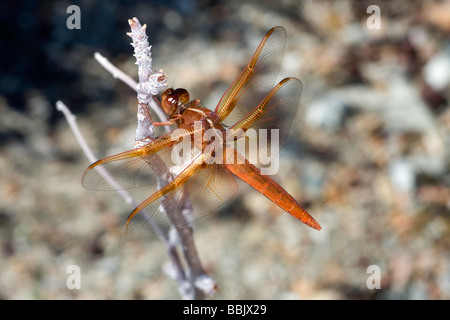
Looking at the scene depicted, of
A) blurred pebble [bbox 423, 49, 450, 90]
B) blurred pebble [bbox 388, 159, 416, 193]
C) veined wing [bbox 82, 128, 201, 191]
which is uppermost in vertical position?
blurred pebble [bbox 423, 49, 450, 90]

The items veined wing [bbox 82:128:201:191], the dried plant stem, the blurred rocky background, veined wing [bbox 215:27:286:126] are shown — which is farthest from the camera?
the blurred rocky background

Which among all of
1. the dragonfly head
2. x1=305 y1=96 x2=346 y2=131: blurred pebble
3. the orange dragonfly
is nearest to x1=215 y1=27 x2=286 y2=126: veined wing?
the orange dragonfly

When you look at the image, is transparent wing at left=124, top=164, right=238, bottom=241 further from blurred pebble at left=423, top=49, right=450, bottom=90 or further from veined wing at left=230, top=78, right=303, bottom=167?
blurred pebble at left=423, top=49, right=450, bottom=90

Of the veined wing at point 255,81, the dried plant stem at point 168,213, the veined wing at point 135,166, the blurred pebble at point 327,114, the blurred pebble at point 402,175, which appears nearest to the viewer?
the dried plant stem at point 168,213

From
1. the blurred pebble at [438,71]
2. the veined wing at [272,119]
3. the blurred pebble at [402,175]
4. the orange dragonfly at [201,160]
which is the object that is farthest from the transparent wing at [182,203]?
the blurred pebble at [438,71]

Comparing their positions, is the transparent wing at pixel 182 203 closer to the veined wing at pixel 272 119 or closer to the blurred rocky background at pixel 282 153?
the veined wing at pixel 272 119

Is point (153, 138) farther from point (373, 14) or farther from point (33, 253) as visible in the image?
point (373, 14)
